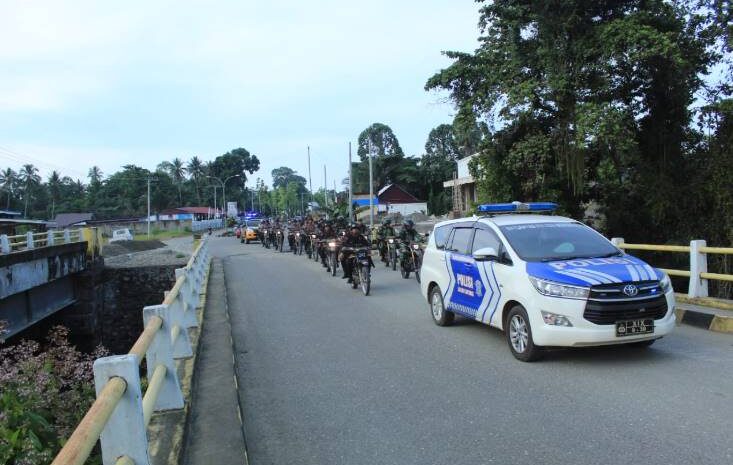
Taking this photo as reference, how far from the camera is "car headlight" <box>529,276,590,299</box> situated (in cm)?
594

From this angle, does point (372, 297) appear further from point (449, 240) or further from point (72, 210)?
point (72, 210)

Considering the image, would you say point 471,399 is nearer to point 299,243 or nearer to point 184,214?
point 299,243

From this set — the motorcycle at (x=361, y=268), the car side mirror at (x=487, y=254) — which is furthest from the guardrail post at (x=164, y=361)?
the motorcycle at (x=361, y=268)

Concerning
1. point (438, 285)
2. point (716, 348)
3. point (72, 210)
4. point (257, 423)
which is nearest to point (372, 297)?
point (438, 285)

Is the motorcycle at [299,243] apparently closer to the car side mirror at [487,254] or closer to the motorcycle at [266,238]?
the motorcycle at [266,238]

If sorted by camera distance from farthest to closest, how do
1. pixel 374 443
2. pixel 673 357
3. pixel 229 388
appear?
pixel 673 357, pixel 229 388, pixel 374 443

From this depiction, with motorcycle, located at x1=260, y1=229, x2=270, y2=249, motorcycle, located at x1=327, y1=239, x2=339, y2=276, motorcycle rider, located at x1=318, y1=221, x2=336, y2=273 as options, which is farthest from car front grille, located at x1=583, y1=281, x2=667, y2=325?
motorcycle, located at x1=260, y1=229, x2=270, y2=249

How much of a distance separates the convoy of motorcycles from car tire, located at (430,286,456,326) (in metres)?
3.68

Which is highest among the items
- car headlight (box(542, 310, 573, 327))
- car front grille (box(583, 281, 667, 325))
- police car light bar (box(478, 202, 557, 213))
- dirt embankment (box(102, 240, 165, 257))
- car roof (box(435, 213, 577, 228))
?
police car light bar (box(478, 202, 557, 213))

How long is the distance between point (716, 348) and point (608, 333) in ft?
6.54

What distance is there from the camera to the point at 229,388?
5.63m

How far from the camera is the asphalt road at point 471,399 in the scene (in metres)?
4.14

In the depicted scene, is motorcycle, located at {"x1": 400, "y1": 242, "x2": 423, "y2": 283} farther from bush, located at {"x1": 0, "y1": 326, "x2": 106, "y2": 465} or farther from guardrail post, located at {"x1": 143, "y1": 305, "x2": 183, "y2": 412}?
guardrail post, located at {"x1": 143, "y1": 305, "x2": 183, "y2": 412}

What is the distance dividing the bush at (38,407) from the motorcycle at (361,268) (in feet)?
23.7
